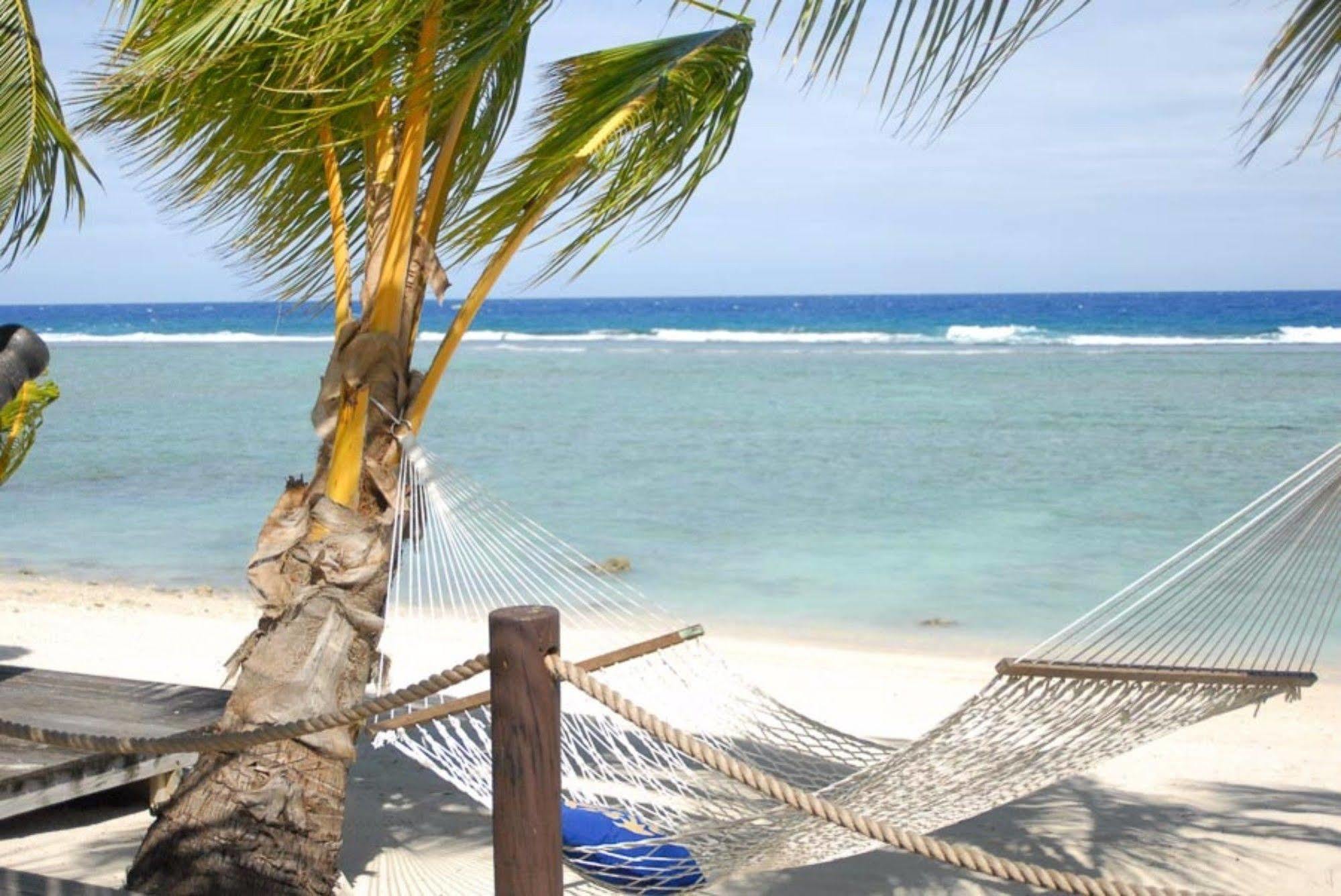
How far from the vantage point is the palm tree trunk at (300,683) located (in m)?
2.18

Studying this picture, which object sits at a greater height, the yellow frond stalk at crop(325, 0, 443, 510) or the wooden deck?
the yellow frond stalk at crop(325, 0, 443, 510)

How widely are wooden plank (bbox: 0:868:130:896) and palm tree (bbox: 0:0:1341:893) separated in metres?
0.46

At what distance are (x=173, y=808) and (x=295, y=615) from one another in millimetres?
363

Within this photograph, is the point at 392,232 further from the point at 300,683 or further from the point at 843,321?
the point at 843,321

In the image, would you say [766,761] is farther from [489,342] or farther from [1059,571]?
[489,342]

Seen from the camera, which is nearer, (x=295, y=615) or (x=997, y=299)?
(x=295, y=615)

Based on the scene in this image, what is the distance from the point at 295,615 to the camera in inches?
89.7

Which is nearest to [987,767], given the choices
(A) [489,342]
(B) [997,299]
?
(A) [489,342]

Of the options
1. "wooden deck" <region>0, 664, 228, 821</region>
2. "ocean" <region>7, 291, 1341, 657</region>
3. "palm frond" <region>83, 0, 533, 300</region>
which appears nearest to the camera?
Result: "palm frond" <region>83, 0, 533, 300</region>

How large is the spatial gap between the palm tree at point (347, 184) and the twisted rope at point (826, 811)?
0.77 metres

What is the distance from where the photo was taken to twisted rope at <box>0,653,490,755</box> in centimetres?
157

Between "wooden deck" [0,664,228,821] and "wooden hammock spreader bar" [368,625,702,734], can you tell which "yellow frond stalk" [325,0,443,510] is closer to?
"wooden hammock spreader bar" [368,625,702,734]

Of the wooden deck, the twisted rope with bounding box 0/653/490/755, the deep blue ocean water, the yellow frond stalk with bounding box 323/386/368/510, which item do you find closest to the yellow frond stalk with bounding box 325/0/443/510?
the yellow frond stalk with bounding box 323/386/368/510

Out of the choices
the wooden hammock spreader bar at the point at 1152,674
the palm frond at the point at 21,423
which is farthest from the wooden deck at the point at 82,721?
the wooden hammock spreader bar at the point at 1152,674
